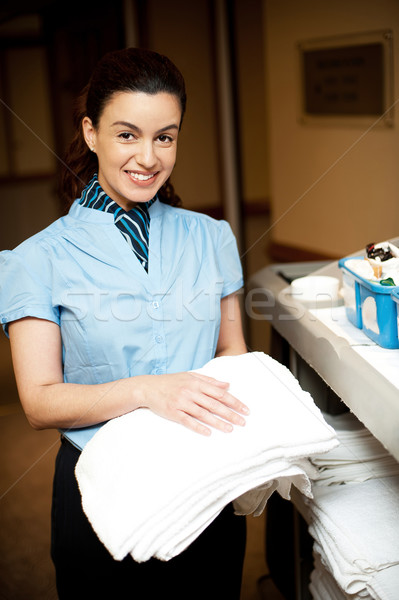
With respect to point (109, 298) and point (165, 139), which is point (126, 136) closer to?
point (165, 139)

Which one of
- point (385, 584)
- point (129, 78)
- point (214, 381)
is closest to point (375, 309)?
point (214, 381)

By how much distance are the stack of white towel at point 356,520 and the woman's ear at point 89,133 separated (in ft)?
2.01

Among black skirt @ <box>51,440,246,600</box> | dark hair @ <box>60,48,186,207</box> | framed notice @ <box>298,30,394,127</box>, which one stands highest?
framed notice @ <box>298,30,394,127</box>

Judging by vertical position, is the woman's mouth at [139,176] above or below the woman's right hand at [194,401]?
above

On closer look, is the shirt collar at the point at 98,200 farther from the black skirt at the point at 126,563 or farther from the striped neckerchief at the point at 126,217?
the black skirt at the point at 126,563

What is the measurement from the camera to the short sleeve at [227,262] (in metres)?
1.20

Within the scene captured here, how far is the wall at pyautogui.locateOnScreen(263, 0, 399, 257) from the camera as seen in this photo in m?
2.24

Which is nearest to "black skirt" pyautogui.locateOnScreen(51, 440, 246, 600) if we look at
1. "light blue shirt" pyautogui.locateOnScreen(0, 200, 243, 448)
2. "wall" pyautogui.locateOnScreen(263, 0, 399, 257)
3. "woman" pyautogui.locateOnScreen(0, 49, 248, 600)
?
"woman" pyautogui.locateOnScreen(0, 49, 248, 600)

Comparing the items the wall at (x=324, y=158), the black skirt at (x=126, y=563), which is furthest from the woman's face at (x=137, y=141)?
the wall at (x=324, y=158)

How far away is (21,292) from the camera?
996 mm

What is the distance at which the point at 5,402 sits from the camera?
8.18 feet

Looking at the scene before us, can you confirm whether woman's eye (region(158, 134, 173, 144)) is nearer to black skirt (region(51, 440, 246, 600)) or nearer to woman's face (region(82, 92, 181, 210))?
woman's face (region(82, 92, 181, 210))

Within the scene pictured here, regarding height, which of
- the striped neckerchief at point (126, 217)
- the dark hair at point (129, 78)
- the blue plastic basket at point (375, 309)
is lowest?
the blue plastic basket at point (375, 309)

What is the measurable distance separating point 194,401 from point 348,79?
1787mm
